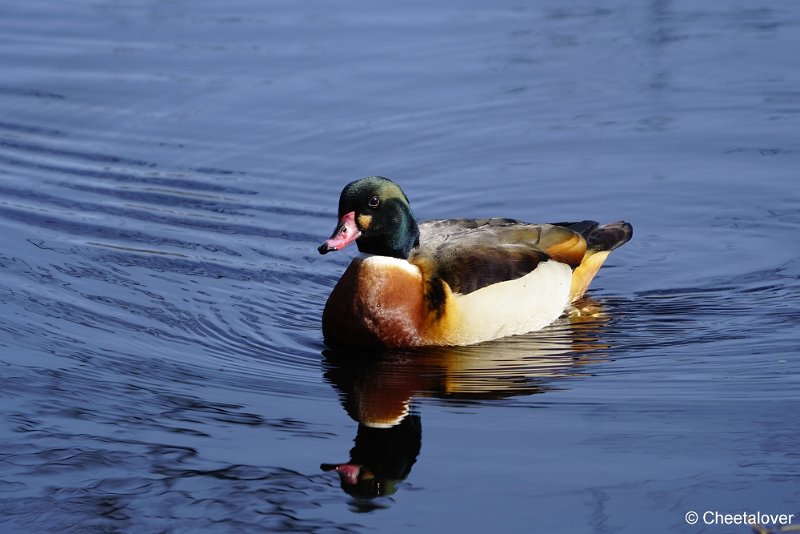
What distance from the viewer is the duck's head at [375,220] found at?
8672mm

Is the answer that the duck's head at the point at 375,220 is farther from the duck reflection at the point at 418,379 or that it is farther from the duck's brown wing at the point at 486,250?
the duck reflection at the point at 418,379

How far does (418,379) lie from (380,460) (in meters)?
1.42

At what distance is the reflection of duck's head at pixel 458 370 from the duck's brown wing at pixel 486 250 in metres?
0.46

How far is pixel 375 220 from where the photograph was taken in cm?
878

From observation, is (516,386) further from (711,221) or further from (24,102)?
(24,102)

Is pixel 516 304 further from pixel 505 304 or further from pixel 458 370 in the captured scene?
pixel 458 370

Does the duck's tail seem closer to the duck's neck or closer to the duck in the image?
the duck

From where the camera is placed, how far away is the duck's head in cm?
867

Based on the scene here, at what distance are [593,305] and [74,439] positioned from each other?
4.18 metres

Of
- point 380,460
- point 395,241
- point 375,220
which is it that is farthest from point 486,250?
point 380,460

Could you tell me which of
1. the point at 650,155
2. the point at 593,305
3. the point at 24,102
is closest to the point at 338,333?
the point at 593,305

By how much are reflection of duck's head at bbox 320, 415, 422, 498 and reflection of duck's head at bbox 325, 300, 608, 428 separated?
15 cm

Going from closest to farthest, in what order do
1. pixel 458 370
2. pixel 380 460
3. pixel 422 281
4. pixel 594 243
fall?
pixel 380 460, pixel 458 370, pixel 422 281, pixel 594 243

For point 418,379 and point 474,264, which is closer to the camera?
point 418,379
